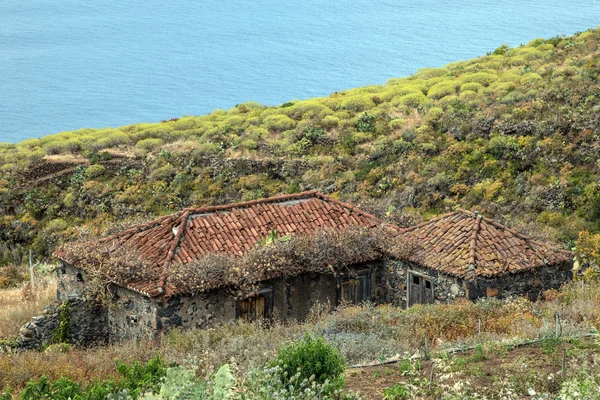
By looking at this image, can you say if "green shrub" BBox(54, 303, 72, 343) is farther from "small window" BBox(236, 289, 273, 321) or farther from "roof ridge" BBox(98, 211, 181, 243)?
"small window" BBox(236, 289, 273, 321)

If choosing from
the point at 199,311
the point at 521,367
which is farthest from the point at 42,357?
the point at 521,367

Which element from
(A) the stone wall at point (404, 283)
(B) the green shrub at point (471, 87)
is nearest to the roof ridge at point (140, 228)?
(A) the stone wall at point (404, 283)

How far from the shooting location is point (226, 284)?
1984 centimetres

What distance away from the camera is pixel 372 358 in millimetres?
13938

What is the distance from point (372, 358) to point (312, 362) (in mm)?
2670

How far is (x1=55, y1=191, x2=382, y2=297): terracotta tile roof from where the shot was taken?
20828mm

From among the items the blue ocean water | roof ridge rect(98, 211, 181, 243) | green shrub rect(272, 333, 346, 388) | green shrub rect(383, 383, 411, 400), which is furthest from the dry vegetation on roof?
the blue ocean water

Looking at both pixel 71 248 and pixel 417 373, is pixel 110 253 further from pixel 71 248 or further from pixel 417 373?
pixel 417 373

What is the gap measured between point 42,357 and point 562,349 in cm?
929

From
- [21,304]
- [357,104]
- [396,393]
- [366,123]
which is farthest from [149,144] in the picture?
[396,393]

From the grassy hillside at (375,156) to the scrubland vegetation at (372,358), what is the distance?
8701 mm

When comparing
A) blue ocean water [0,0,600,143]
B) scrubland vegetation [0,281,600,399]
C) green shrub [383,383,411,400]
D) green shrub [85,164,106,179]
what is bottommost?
green shrub [383,383,411,400]

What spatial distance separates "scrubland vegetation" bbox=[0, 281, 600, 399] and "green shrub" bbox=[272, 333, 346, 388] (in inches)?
0.6

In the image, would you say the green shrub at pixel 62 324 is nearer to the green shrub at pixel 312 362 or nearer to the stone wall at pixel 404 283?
the stone wall at pixel 404 283
